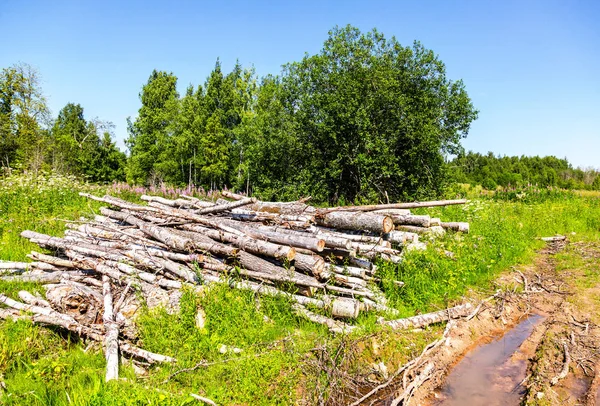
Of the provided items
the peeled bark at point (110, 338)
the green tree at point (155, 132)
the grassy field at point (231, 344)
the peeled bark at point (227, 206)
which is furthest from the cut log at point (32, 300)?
the green tree at point (155, 132)

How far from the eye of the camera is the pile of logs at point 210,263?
17.7 ft

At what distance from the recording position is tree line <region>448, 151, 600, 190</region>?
37.7 m

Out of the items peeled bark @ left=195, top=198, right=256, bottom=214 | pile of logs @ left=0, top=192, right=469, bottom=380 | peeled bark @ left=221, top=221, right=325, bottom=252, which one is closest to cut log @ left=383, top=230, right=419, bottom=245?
pile of logs @ left=0, top=192, right=469, bottom=380

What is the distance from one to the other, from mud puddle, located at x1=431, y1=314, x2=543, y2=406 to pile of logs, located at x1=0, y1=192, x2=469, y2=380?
57.8 inches

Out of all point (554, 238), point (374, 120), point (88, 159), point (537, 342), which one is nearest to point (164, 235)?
point (537, 342)

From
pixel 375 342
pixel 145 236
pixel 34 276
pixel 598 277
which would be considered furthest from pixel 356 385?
pixel 598 277

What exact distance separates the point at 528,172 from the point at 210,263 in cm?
4776

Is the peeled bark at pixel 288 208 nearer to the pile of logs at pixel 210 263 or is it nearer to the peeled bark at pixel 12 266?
the pile of logs at pixel 210 263

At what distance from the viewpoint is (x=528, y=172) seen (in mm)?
43875

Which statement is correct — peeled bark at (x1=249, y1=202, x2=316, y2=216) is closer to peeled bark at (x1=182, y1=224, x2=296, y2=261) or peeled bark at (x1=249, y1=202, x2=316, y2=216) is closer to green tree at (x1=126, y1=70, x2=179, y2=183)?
peeled bark at (x1=182, y1=224, x2=296, y2=261)

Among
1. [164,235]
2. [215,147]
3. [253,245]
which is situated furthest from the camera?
[215,147]

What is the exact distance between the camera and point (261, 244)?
638 cm

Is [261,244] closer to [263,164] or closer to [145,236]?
[145,236]

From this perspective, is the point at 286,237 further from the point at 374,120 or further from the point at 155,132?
the point at 155,132
